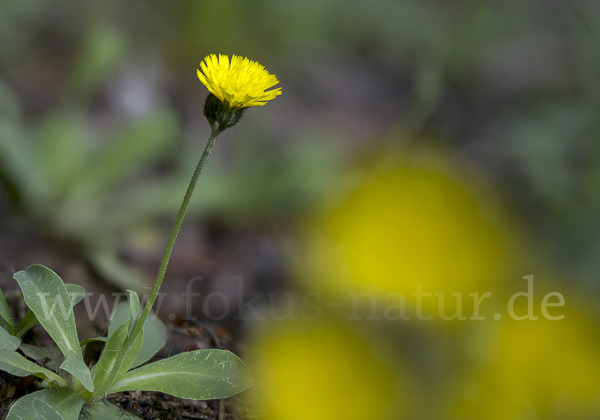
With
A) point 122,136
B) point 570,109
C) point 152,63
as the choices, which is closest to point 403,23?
point 570,109

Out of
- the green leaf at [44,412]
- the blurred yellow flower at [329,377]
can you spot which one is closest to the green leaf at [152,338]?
the green leaf at [44,412]

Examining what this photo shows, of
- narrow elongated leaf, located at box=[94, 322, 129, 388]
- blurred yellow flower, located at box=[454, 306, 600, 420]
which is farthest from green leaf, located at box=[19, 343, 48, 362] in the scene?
blurred yellow flower, located at box=[454, 306, 600, 420]

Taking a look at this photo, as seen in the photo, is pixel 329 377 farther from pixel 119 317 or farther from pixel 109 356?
pixel 119 317

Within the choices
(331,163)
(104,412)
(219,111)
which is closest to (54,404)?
(104,412)

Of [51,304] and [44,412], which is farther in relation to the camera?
[51,304]

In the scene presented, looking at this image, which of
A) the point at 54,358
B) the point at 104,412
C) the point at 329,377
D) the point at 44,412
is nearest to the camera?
the point at 329,377

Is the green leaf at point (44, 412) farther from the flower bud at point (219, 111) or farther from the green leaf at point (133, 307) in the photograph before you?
the flower bud at point (219, 111)
